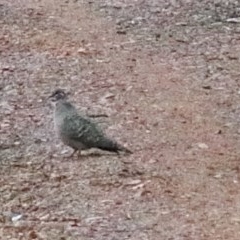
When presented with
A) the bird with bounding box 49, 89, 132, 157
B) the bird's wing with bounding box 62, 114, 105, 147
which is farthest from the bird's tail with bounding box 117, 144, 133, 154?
the bird's wing with bounding box 62, 114, 105, 147

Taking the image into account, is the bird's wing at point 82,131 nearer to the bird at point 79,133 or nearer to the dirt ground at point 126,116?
the bird at point 79,133

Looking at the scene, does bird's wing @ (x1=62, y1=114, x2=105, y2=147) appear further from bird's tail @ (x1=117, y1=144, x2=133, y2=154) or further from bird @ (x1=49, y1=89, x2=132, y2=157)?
bird's tail @ (x1=117, y1=144, x2=133, y2=154)

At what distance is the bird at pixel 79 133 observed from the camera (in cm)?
741

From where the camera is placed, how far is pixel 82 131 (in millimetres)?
7449

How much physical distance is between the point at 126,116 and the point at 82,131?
3.32ft

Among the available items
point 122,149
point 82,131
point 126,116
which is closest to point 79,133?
point 82,131

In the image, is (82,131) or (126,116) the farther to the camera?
(126,116)

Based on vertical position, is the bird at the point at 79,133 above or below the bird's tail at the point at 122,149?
above

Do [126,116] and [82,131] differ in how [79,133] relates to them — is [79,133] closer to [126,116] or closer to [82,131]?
[82,131]

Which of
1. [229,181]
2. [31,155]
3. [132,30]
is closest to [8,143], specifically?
[31,155]

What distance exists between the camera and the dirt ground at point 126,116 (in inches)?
251

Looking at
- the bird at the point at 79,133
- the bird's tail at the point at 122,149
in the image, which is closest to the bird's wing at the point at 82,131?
the bird at the point at 79,133

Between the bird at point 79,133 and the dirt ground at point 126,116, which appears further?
the bird at point 79,133

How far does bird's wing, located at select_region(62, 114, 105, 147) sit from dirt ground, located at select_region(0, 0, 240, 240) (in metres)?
0.14
